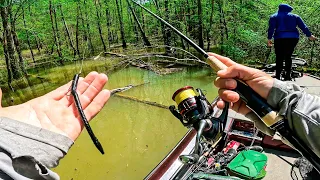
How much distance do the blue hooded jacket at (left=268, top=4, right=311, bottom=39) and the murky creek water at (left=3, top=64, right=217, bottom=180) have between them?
3262 mm

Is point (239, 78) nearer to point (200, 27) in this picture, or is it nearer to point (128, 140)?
point (128, 140)

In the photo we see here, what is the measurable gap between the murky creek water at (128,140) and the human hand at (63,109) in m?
3.83

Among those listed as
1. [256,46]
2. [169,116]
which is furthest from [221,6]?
[169,116]

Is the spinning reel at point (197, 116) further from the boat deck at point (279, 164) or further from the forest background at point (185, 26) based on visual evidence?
the forest background at point (185, 26)

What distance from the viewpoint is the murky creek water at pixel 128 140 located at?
228 inches

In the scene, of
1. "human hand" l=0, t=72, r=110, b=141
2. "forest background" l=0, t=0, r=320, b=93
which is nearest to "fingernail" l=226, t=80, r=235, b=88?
"human hand" l=0, t=72, r=110, b=141

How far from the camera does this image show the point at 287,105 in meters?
1.41

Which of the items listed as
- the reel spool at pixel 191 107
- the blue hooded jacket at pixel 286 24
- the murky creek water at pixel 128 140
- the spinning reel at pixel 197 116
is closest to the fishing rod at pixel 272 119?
the spinning reel at pixel 197 116

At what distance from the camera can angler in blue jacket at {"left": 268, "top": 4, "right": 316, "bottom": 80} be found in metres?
5.69

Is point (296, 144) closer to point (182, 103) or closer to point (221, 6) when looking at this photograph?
point (182, 103)

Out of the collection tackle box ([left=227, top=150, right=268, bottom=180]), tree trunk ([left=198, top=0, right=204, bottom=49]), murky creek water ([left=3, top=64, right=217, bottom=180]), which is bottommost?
murky creek water ([left=3, top=64, right=217, bottom=180])

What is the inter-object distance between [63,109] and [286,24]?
17.6 ft

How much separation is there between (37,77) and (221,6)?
→ 1227 cm

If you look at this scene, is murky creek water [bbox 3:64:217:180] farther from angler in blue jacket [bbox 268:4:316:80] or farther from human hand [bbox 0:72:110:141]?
human hand [bbox 0:72:110:141]
